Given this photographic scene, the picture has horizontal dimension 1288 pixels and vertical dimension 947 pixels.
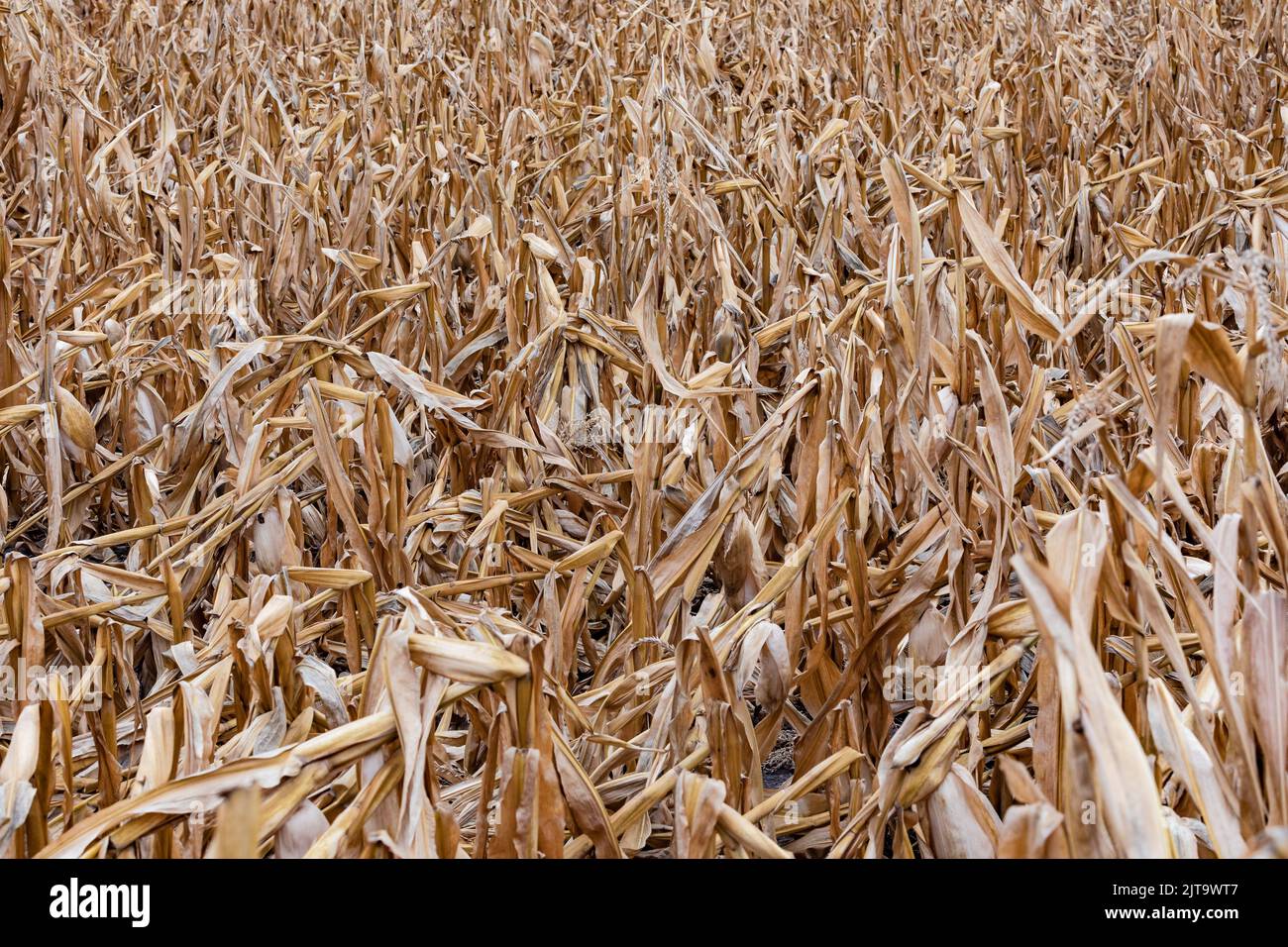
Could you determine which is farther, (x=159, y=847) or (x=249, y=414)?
(x=249, y=414)

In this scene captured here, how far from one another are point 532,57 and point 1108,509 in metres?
3.22

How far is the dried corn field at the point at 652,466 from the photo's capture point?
860 mm

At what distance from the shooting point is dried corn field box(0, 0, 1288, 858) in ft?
2.82

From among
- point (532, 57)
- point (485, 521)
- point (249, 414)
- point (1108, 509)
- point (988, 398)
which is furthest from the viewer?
point (532, 57)

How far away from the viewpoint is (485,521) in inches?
62.3

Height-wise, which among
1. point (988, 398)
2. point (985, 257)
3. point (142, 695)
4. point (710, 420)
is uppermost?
point (985, 257)

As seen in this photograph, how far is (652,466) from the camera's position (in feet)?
4.89

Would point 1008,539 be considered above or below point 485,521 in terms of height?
above

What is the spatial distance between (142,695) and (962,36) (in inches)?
135

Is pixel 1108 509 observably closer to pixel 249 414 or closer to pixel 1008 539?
pixel 1008 539
